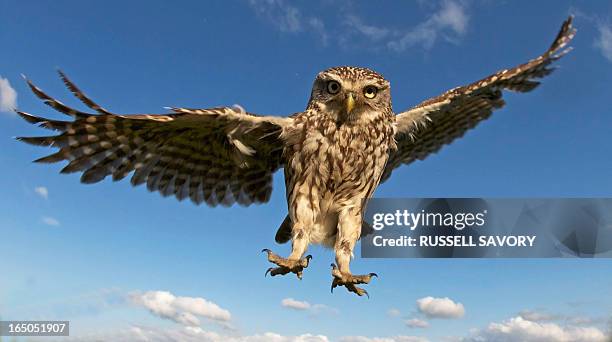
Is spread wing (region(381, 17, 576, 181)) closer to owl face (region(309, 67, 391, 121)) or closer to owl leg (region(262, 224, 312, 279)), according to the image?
owl face (region(309, 67, 391, 121))

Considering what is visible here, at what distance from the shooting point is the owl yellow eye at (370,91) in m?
6.61

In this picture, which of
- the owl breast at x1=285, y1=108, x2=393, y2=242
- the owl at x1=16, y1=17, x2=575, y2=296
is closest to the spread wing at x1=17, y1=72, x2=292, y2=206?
the owl at x1=16, y1=17, x2=575, y2=296

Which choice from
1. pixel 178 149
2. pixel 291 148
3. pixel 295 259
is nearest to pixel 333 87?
pixel 291 148

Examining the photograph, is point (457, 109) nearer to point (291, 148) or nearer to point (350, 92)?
point (350, 92)

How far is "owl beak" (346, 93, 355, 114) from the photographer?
629 cm

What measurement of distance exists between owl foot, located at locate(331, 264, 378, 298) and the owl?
0.01 m

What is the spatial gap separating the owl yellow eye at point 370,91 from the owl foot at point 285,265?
208cm

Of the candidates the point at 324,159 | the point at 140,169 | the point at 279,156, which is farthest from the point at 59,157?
the point at 324,159

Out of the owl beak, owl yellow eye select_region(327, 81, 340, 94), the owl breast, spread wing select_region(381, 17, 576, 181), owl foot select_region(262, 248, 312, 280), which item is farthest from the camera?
spread wing select_region(381, 17, 576, 181)

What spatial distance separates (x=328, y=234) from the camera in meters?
6.89

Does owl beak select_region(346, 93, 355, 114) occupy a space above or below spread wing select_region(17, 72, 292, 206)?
above

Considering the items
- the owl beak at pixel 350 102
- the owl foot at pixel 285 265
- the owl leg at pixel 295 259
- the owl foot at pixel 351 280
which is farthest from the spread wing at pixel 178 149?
the owl foot at pixel 351 280

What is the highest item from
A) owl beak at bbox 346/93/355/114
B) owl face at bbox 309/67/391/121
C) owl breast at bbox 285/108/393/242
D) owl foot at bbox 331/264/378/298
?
owl face at bbox 309/67/391/121

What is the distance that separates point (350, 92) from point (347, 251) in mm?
1870
